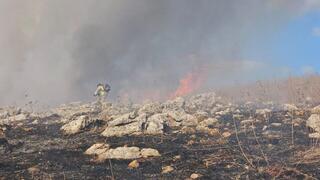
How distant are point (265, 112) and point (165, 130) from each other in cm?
1278

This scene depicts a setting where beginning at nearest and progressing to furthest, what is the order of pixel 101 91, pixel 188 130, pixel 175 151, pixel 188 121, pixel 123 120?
pixel 175 151 → pixel 188 130 → pixel 123 120 → pixel 188 121 → pixel 101 91

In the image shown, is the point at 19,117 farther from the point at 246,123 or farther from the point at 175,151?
the point at 175,151

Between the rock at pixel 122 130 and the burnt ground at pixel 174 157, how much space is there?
2.14ft

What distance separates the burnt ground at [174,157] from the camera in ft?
58.4

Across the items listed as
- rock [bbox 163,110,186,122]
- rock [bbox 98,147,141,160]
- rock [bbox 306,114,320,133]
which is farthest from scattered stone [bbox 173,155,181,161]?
rock [bbox 163,110,186,122]

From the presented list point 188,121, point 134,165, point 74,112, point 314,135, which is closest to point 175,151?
point 134,165

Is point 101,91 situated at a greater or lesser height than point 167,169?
greater

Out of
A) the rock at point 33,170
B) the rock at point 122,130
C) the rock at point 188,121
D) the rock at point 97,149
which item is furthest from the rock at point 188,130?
the rock at point 33,170

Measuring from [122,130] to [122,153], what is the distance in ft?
20.3

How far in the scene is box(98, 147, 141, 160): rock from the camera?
69.3 ft

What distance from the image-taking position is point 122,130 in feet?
90.0

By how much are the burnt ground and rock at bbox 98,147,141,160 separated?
2.25ft

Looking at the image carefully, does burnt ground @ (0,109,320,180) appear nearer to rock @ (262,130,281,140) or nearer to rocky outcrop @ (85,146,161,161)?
rock @ (262,130,281,140)

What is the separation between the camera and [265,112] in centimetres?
3866
